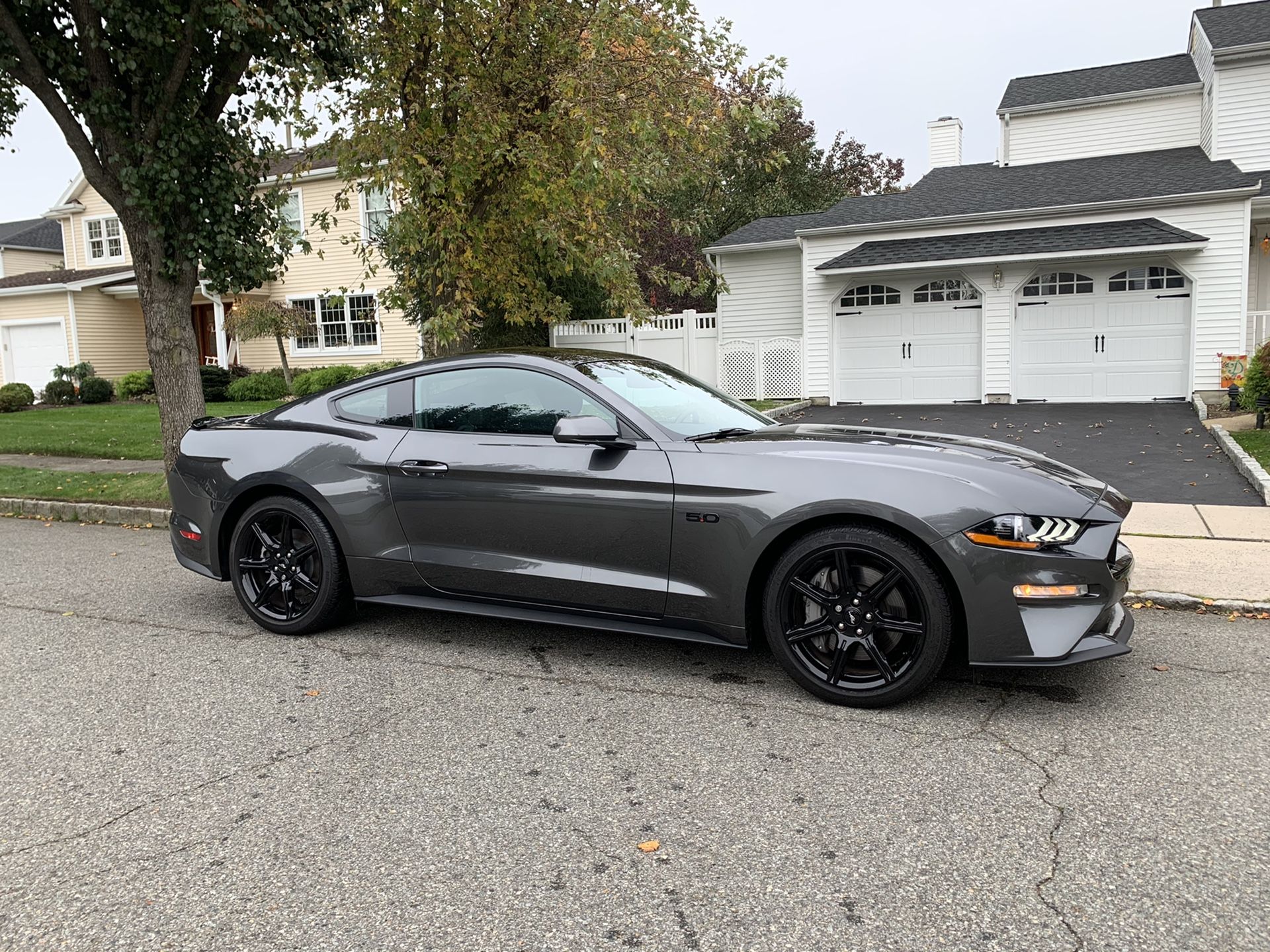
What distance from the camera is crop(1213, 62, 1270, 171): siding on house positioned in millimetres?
18047

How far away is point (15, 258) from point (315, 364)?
2087 cm

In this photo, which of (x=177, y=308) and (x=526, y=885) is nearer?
(x=526, y=885)

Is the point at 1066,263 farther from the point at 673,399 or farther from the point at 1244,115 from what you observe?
the point at 673,399

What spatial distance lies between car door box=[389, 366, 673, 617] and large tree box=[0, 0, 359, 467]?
5181mm

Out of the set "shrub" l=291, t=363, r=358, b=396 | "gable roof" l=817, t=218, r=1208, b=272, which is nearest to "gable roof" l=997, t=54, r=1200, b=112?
"gable roof" l=817, t=218, r=1208, b=272

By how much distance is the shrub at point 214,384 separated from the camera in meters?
22.7

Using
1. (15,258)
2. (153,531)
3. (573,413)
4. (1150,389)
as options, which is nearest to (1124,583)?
(573,413)

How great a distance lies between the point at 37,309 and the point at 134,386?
5.42 metres

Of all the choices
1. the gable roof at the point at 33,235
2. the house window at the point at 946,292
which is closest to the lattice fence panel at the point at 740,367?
the house window at the point at 946,292

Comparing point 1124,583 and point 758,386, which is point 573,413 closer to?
point 1124,583

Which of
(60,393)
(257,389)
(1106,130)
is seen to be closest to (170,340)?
(257,389)

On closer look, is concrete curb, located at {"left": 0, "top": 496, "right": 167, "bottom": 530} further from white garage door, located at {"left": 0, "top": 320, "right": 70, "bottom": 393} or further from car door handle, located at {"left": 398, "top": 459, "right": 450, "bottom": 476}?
white garage door, located at {"left": 0, "top": 320, "right": 70, "bottom": 393}

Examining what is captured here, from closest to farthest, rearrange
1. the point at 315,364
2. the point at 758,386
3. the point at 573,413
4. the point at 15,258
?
1. the point at 573,413
2. the point at 758,386
3. the point at 315,364
4. the point at 15,258

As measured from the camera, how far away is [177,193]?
28.2 feet
